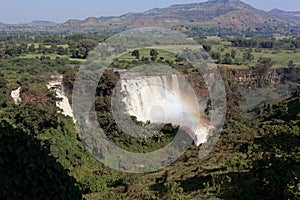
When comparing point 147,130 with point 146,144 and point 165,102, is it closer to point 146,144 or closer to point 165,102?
point 146,144

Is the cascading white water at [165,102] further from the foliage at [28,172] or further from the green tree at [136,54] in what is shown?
the foliage at [28,172]

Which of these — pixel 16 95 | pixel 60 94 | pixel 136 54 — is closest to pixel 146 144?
pixel 60 94

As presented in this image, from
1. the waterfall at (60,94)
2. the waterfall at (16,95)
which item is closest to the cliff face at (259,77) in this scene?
the waterfall at (60,94)

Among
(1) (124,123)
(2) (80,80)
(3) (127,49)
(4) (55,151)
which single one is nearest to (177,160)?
(4) (55,151)

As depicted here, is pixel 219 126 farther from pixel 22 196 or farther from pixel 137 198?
pixel 22 196

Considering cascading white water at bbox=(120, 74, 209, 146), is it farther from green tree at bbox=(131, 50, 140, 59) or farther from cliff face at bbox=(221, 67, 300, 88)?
green tree at bbox=(131, 50, 140, 59)
